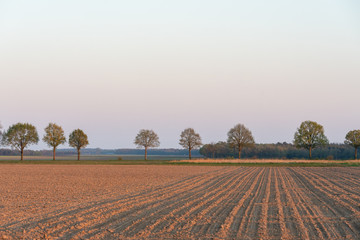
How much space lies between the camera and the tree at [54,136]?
90562 millimetres

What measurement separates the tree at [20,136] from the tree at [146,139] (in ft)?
83.8

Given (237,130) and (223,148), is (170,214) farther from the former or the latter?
(223,148)

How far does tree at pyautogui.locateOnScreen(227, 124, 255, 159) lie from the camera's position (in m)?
94.5

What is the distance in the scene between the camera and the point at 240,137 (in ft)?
311

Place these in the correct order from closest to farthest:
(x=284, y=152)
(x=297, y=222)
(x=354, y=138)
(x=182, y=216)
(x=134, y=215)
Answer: (x=297, y=222)
(x=182, y=216)
(x=134, y=215)
(x=354, y=138)
(x=284, y=152)

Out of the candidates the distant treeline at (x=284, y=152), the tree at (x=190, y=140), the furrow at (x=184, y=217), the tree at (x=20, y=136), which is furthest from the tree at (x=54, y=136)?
the furrow at (x=184, y=217)

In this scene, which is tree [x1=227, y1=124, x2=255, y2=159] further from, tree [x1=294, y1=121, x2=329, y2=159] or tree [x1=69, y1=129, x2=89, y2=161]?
tree [x1=69, y1=129, x2=89, y2=161]

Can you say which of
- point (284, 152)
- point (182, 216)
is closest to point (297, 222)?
point (182, 216)

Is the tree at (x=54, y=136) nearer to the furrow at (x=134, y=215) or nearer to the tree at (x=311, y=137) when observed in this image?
Answer: the tree at (x=311, y=137)

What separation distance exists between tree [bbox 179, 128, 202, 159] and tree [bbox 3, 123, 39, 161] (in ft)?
122

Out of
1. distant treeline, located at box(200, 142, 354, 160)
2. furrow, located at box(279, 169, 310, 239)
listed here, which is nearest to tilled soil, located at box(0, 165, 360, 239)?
furrow, located at box(279, 169, 310, 239)

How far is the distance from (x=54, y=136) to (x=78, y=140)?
6.19 metres

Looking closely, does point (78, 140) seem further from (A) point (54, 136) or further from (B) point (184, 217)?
(B) point (184, 217)

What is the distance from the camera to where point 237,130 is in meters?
95.4
